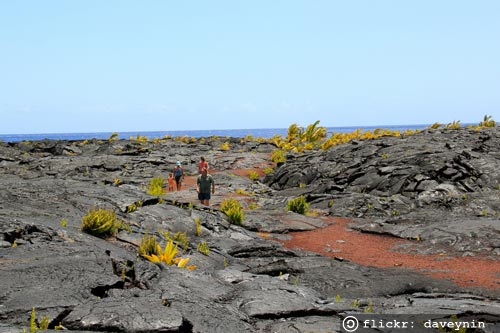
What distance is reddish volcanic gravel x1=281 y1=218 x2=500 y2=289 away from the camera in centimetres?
1022

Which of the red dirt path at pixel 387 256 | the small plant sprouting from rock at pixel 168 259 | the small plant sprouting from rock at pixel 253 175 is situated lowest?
the red dirt path at pixel 387 256

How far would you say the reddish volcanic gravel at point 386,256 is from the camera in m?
10.2

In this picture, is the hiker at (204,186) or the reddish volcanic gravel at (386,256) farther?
the hiker at (204,186)

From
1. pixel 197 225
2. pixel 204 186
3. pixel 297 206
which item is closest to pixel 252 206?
pixel 297 206

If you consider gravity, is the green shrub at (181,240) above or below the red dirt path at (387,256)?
above

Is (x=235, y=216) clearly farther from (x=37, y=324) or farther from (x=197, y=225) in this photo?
(x=37, y=324)

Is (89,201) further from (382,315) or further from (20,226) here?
(382,315)

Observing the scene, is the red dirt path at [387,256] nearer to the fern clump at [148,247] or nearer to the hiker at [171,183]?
the fern clump at [148,247]

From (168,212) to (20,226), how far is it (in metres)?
5.14

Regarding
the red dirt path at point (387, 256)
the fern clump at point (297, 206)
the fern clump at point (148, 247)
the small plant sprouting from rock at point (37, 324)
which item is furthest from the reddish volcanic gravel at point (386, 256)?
the small plant sprouting from rock at point (37, 324)

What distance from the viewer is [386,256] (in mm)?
12531

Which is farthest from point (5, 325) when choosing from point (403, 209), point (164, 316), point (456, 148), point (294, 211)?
point (456, 148)

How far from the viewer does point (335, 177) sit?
82.3 feet

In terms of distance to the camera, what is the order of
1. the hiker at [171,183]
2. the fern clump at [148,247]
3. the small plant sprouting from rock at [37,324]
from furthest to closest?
the hiker at [171,183] → the fern clump at [148,247] → the small plant sprouting from rock at [37,324]
